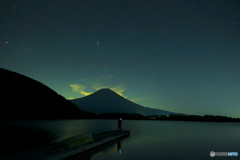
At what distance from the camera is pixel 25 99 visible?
124 metres

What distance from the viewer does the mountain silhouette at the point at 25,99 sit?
116 metres

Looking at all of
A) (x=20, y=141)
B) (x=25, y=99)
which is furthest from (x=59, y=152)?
(x=25, y=99)

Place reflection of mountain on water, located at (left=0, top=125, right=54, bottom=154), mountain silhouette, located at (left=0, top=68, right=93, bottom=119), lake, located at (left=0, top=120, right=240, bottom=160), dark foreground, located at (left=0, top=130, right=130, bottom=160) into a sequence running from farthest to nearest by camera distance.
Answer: mountain silhouette, located at (left=0, top=68, right=93, bottom=119)
reflection of mountain on water, located at (left=0, top=125, right=54, bottom=154)
lake, located at (left=0, top=120, right=240, bottom=160)
dark foreground, located at (left=0, top=130, right=130, bottom=160)

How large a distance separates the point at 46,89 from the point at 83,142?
5396 inches

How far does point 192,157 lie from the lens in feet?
50.2

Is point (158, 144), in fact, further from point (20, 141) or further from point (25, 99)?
point (25, 99)

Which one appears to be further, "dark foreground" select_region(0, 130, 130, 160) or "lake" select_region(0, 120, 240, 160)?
"lake" select_region(0, 120, 240, 160)

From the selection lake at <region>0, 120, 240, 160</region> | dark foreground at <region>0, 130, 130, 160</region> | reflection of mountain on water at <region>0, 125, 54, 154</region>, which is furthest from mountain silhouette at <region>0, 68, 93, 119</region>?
dark foreground at <region>0, 130, 130, 160</region>

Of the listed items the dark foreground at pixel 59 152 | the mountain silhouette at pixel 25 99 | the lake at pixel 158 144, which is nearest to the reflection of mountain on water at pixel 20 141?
the lake at pixel 158 144

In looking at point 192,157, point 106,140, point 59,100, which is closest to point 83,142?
point 106,140

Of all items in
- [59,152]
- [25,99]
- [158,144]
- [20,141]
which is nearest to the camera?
[59,152]

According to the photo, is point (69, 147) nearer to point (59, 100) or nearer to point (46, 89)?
point (46, 89)

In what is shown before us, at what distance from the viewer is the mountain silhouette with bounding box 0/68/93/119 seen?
379ft

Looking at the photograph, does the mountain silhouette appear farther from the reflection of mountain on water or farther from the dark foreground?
the dark foreground
